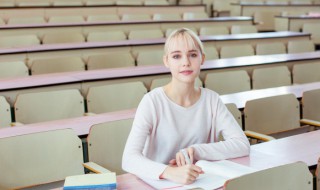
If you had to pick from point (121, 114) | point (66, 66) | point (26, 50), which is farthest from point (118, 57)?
point (121, 114)

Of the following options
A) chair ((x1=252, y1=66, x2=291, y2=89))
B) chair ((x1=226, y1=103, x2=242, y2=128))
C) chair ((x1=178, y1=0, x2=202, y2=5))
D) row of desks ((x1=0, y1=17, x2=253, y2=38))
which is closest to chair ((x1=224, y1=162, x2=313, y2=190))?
chair ((x1=226, y1=103, x2=242, y2=128))

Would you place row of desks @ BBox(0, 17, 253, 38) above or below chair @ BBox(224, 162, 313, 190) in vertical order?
above

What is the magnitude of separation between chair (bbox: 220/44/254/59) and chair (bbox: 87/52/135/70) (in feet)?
4.25

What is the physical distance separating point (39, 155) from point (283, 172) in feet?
4.39

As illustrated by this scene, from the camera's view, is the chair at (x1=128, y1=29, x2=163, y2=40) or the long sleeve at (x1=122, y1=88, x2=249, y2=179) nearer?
the long sleeve at (x1=122, y1=88, x2=249, y2=179)

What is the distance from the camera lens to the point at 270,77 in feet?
16.0

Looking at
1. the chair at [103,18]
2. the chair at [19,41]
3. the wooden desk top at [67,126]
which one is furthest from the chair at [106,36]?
the wooden desk top at [67,126]

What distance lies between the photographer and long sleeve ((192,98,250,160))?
234 cm

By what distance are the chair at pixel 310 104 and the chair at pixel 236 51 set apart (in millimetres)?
2368

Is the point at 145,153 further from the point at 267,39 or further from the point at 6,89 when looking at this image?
the point at 267,39

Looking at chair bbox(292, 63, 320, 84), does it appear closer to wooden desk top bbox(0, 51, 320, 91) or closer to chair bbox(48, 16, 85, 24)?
wooden desk top bbox(0, 51, 320, 91)

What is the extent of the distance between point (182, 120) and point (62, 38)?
4.46 m

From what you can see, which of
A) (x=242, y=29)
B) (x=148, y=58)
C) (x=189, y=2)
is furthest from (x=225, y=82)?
(x=189, y=2)

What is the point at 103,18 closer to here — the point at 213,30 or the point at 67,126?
the point at 213,30
